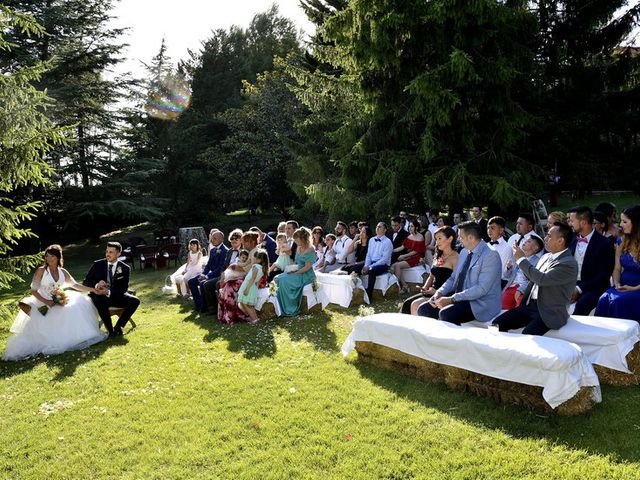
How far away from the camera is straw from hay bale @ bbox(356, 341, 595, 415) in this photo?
4246 mm

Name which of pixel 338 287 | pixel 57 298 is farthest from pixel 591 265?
pixel 57 298

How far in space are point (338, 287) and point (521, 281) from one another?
3659 mm

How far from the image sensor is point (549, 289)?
4941 millimetres

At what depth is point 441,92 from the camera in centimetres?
1280

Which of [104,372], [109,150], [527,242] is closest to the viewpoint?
[104,372]

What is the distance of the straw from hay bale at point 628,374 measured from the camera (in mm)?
4781

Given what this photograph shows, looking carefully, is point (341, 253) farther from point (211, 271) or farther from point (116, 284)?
point (116, 284)

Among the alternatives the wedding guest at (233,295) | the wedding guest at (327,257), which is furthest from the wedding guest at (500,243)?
the wedding guest at (327,257)

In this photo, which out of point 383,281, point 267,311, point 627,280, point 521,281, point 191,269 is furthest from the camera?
point 191,269

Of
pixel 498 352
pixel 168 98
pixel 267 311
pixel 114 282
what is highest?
pixel 168 98

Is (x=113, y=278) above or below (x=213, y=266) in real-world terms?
above

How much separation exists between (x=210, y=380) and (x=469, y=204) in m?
11.6

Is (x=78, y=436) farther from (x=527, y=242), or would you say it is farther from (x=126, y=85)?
(x=126, y=85)

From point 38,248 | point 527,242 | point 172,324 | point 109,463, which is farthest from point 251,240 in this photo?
point 38,248
